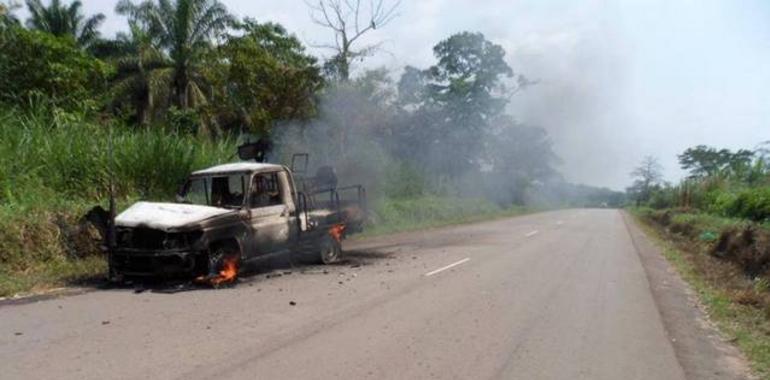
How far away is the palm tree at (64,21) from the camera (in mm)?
41750

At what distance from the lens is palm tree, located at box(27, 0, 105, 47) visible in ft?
137

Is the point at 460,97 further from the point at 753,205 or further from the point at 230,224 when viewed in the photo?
the point at 230,224

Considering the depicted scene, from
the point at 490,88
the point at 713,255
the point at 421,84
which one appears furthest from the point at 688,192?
the point at 713,255

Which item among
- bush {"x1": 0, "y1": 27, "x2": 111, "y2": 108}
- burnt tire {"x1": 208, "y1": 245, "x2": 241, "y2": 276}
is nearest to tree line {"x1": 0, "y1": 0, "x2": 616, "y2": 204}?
bush {"x1": 0, "y1": 27, "x2": 111, "y2": 108}

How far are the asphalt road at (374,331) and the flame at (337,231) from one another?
1.35 m

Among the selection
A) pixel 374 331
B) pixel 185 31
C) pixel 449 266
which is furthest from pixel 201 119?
pixel 374 331

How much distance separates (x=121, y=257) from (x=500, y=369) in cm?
619

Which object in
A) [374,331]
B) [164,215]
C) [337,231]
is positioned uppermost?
[164,215]

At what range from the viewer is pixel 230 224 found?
9.95 m

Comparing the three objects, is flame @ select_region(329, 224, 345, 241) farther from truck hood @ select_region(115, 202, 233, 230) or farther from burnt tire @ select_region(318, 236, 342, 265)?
truck hood @ select_region(115, 202, 233, 230)

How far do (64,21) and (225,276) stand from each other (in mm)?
39685

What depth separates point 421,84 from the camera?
1654 inches

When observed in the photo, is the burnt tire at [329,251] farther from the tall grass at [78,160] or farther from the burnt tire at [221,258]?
the tall grass at [78,160]

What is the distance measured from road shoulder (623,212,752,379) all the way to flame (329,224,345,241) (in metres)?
6.01
